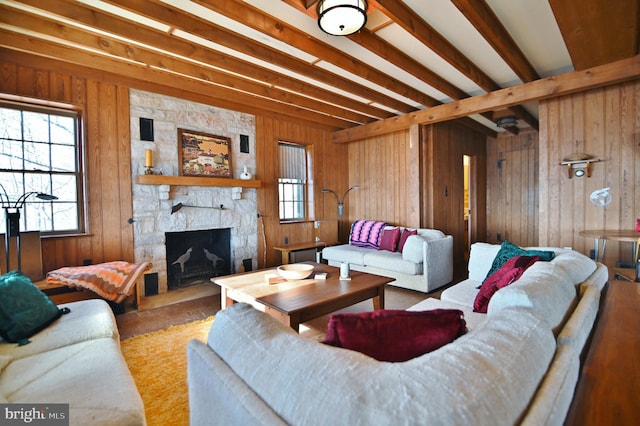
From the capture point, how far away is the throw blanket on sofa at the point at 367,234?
15.3ft

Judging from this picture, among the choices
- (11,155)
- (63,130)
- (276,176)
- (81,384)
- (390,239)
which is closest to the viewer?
(81,384)

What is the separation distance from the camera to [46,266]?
2.98m

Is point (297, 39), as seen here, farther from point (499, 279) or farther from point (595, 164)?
point (595, 164)

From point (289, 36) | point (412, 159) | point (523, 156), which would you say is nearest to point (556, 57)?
point (412, 159)

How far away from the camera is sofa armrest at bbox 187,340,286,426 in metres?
0.66

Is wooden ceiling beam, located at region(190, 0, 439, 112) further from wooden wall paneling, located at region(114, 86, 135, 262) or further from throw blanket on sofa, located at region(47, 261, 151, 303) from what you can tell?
throw blanket on sofa, located at region(47, 261, 151, 303)

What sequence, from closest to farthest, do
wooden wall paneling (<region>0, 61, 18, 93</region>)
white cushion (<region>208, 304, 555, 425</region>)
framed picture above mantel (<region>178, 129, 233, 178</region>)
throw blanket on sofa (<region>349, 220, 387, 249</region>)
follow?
white cushion (<region>208, 304, 555, 425</region>)
wooden wall paneling (<region>0, 61, 18, 93</region>)
framed picture above mantel (<region>178, 129, 233, 178</region>)
throw blanket on sofa (<region>349, 220, 387, 249</region>)

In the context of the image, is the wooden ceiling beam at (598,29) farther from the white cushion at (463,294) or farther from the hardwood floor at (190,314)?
the hardwood floor at (190,314)

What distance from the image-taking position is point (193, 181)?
3756mm

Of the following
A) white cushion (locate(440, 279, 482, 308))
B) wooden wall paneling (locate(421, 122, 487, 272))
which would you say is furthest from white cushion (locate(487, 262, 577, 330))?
wooden wall paneling (locate(421, 122, 487, 272))

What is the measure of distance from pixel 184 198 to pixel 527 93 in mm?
4339

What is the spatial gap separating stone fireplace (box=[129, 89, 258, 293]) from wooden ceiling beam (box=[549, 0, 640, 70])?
369cm

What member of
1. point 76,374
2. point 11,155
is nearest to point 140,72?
point 11,155

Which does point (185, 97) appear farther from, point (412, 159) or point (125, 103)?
point (412, 159)
